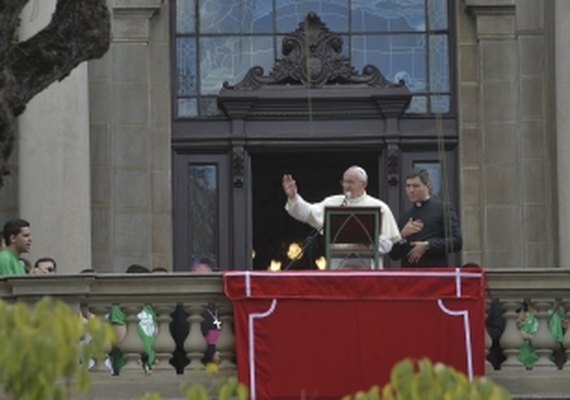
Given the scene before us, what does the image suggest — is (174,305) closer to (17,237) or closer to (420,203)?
(17,237)

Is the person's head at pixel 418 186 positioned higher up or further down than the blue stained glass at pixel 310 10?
further down

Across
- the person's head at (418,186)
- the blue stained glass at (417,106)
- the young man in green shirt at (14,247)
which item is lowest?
the young man in green shirt at (14,247)

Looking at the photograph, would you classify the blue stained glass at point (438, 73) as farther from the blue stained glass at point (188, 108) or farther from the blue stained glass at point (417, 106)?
the blue stained glass at point (188, 108)

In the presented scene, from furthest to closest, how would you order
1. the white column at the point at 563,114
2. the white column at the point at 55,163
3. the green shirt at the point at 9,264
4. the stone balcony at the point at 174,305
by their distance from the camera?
the white column at the point at 563,114, the white column at the point at 55,163, the green shirt at the point at 9,264, the stone balcony at the point at 174,305

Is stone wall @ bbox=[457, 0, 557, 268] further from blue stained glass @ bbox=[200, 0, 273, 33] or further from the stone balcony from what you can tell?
the stone balcony

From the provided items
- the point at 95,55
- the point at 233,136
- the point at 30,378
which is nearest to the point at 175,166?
the point at 233,136

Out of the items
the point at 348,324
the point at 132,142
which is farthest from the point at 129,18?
the point at 348,324

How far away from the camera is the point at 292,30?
3019cm

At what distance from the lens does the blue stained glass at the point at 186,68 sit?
30.2 m

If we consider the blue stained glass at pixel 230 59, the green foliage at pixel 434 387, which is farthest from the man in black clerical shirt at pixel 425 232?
the green foliage at pixel 434 387

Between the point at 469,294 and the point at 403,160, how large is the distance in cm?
821

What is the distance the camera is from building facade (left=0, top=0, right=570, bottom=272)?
2950cm

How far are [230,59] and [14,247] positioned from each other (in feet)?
25.0

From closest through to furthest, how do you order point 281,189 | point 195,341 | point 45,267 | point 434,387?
point 434,387, point 195,341, point 45,267, point 281,189
